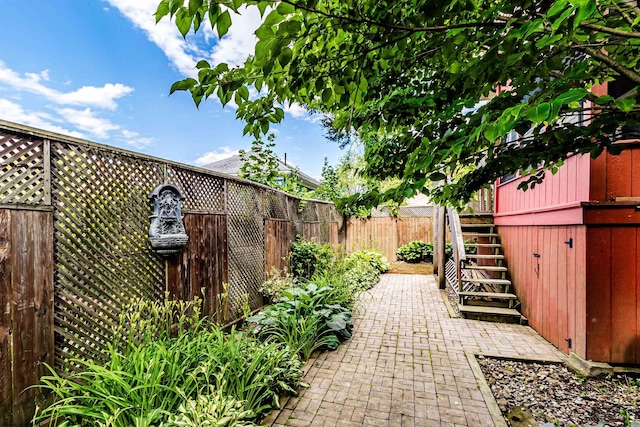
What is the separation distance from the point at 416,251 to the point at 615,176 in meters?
7.35

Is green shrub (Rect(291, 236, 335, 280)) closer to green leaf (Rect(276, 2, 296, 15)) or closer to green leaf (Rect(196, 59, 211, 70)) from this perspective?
green leaf (Rect(196, 59, 211, 70))

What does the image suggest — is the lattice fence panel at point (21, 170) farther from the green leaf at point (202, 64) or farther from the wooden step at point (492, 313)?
the wooden step at point (492, 313)

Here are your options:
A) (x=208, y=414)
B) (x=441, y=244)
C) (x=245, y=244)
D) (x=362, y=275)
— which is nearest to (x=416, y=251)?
(x=441, y=244)

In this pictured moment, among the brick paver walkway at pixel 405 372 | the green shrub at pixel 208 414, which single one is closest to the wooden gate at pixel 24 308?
the green shrub at pixel 208 414

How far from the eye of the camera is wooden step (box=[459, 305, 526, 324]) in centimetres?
432

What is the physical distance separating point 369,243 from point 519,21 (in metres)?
9.55

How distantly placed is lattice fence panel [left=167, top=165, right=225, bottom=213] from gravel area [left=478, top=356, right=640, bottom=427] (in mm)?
3718

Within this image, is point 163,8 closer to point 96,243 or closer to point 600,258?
point 96,243

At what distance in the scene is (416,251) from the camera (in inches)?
393

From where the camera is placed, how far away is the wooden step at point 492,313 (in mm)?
4321

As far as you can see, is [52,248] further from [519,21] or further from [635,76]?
[635,76]


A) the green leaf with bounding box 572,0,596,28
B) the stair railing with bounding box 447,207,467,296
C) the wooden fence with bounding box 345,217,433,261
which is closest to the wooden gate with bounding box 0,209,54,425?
the green leaf with bounding box 572,0,596,28

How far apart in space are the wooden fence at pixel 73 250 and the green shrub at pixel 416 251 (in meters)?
7.72

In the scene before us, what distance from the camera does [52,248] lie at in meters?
2.11
